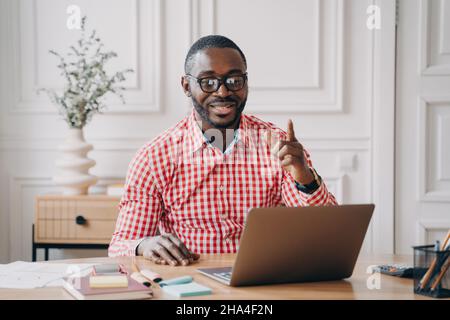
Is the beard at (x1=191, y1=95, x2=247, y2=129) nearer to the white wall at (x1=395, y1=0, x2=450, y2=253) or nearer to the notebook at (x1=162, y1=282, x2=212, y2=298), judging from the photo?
the notebook at (x1=162, y1=282, x2=212, y2=298)

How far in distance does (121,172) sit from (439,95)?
5.35 feet

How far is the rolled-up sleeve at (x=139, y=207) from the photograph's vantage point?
188cm

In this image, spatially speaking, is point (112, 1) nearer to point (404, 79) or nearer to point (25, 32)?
point (25, 32)

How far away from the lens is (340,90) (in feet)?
10.2

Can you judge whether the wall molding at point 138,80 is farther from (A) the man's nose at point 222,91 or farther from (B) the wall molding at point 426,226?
(B) the wall molding at point 426,226

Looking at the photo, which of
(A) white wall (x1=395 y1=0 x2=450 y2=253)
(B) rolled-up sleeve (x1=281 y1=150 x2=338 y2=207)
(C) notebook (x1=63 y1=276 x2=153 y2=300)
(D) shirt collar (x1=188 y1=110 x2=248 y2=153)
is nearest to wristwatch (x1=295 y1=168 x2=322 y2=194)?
(B) rolled-up sleeve (x1=281 y1=150 x2=338 y2=207)

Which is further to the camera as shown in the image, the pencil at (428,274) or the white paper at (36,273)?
the white paper at (36,273)

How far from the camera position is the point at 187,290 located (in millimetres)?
1232

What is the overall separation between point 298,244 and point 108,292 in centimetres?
39

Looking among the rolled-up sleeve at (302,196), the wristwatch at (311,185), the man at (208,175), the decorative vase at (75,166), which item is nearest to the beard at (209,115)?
the man at (208,175)

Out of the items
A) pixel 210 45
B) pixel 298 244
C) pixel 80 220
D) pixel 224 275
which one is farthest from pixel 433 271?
pixel 80 220

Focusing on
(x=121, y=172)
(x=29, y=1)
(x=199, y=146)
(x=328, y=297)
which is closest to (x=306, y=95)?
(x=121, y=172)

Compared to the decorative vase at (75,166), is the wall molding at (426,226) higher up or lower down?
lower down

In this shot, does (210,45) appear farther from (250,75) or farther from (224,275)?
(250,75)
